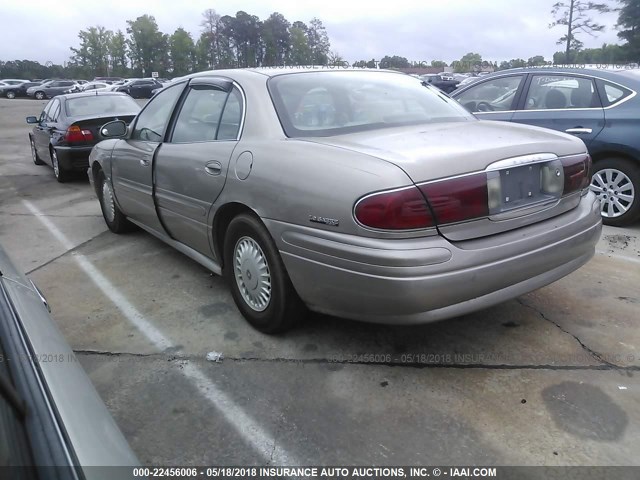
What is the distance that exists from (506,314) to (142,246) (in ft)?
11.3

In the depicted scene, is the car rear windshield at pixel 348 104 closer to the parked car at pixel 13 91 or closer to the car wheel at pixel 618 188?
the car wheel at pixel 618 188

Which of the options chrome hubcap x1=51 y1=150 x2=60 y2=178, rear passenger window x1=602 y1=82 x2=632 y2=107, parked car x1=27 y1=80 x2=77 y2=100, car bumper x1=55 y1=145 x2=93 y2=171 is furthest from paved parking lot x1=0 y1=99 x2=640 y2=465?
parked car x1=27 y1=80 x2=77 y2=100

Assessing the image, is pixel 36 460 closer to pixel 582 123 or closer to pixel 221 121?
pixel 221 121

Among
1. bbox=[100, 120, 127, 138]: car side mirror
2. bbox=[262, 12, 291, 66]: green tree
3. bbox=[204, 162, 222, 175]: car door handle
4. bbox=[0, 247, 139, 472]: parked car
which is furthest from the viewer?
bbox=[262, 12, 291, 66]: green tree

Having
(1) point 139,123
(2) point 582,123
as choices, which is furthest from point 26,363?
(2) point 582,123

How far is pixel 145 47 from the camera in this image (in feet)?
288

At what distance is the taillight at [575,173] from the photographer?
288 centimetres

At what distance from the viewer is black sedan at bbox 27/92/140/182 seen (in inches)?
332

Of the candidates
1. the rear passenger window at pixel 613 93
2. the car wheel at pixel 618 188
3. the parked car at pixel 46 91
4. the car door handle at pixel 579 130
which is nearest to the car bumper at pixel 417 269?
the car wheel at pixel 618 188

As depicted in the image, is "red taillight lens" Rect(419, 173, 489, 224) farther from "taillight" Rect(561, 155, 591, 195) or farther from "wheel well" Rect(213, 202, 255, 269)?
"wheel well" Rect(213, 202, 255, 269)

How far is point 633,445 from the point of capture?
7.28 ft

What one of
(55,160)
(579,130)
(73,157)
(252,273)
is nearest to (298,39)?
(55,160)

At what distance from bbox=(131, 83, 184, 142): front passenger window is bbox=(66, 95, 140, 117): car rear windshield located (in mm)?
4863

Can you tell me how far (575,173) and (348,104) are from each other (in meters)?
1.38
